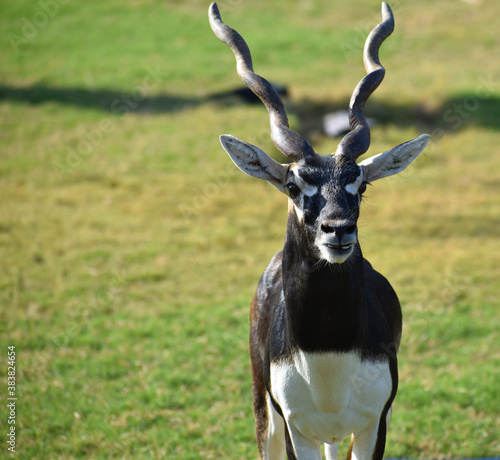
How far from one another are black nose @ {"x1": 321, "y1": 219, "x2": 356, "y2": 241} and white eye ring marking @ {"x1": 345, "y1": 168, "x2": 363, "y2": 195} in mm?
287

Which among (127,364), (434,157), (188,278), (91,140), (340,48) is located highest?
(340,48)

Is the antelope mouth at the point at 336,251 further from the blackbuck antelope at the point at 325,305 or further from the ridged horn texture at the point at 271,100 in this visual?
the ridged horn texture at the point at 271,100

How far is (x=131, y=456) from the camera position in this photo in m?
5.68

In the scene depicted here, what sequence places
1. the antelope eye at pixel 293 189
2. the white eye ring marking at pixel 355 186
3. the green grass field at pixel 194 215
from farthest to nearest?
1. the green grass field at pixel 194 215
2. the antelope eye at pixel 293 189
3. the white eye ring marking at pixel 355 186

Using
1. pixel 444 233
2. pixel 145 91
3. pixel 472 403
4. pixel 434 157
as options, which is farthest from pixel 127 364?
pixel 145 91

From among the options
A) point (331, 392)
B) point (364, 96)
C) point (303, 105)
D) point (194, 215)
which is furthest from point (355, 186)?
point (303, 105)

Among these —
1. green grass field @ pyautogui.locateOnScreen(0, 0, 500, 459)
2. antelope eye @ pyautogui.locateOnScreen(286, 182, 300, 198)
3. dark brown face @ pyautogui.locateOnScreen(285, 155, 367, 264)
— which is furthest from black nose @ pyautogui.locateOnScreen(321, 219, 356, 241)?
green grass field @ pyautogui.locateOnScreen(0, 0, 500, 459)

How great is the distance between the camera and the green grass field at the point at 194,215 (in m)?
6.35

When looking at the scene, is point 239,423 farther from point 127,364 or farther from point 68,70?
point 68,70

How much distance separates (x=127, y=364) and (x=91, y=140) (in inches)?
341

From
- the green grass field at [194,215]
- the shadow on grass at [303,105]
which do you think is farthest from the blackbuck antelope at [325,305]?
the shadow on grass at [303,105]

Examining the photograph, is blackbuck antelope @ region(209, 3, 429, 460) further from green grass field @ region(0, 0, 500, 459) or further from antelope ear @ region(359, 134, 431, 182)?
green grass field @ region(0, 0, 500, 459)

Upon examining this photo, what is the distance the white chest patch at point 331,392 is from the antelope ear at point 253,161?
1.02 metres

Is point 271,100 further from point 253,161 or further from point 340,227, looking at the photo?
point 340,227
